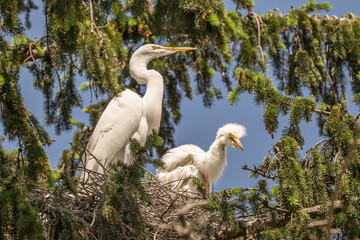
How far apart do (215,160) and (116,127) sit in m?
1.01

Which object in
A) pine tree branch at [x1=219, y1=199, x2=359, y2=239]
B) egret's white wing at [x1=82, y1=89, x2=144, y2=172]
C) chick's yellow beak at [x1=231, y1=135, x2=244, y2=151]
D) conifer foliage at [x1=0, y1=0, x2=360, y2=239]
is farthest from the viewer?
chick's yellow beak at [x1=231, y1=135, x2=244, y2=151]

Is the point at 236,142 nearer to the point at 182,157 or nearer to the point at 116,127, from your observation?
the point at 182,157

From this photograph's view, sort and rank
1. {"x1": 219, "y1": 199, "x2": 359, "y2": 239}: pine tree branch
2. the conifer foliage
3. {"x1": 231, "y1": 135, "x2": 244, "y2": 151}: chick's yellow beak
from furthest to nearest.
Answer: {"x1": 231, "y1": 135, "x2": 244, "y2": 151}: chick's yellow beak < {"x1": 219, "y1": 199, "x2": 359, "y2": 239}: pine tree branch < the conifer foliage

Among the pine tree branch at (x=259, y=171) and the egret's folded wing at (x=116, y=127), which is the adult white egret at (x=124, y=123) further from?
the pine tree branch at (x=259, y=171)

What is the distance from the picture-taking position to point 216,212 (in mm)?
3064

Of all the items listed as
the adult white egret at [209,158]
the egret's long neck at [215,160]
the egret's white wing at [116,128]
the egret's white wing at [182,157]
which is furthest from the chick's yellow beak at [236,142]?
the egret's white wing at [116,128]

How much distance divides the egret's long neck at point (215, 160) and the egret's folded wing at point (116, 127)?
2.55 feet

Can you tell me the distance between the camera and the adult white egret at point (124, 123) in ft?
16.0

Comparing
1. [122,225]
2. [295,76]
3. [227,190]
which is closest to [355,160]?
[227,190]

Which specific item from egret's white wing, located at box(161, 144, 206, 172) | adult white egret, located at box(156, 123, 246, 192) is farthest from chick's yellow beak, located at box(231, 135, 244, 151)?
egret's white wing, located at box(161, 144, 206, 172)

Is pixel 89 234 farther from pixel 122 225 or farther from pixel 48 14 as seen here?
pixel 48 14

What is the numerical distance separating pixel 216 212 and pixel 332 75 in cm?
403

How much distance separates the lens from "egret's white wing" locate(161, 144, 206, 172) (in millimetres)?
5188

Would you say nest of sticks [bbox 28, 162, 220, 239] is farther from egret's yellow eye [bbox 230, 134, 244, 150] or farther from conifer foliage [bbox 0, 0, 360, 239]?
egret's yellow eye [bbox 230, 134, 244, 150]
